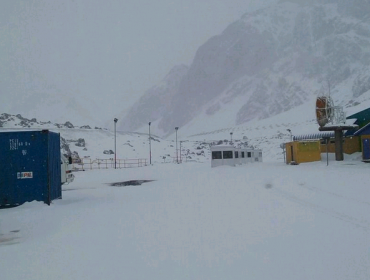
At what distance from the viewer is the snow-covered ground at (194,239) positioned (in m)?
6.15

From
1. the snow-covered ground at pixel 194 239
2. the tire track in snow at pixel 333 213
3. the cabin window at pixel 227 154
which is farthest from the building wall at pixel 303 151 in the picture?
the snow-covered ground at pixel 194 239

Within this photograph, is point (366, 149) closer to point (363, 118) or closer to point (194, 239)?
point (363, 118)

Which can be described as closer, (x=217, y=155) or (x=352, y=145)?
(x=217, y=155)

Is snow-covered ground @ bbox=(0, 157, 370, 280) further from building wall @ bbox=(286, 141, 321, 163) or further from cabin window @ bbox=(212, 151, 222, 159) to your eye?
cabin window @ bbox=(212, 151, 222, 159)

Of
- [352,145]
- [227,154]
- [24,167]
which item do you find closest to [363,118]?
[352,145]

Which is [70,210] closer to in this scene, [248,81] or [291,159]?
[291,159]

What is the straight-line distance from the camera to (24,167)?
13.8 meters

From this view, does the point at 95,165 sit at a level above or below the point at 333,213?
above

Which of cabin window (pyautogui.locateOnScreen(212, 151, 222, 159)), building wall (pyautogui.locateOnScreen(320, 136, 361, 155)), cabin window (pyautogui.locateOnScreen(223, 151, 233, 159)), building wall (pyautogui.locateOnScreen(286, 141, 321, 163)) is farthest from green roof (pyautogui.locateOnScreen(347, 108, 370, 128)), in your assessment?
cabin window (pyautogui.locateOnScreen(212, 151, 222, 159))

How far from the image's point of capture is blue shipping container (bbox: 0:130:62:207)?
13.7 meters

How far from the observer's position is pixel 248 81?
635 ft

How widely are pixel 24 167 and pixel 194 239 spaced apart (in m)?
8.70

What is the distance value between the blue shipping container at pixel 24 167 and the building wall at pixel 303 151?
30.0 metres

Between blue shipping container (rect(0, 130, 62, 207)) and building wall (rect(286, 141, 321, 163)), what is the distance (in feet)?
98.4
